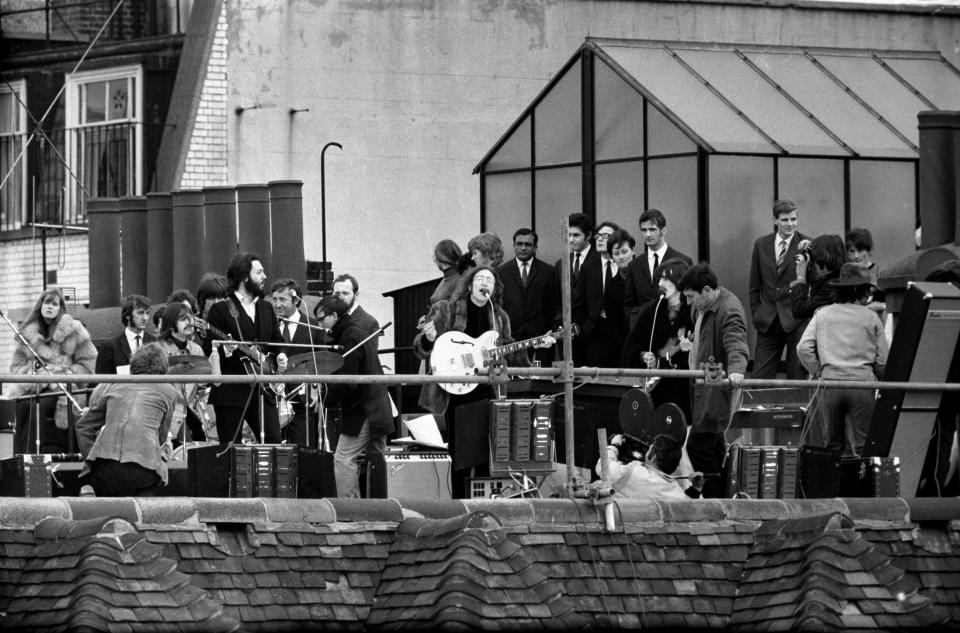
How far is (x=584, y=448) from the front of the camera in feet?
60.3

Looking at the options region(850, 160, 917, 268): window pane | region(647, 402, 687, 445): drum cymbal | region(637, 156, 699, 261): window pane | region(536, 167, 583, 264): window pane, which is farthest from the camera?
region(536, 167, 583, 264): window pane

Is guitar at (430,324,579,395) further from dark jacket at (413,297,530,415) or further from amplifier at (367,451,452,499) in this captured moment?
amplifier at (367,451,452,499)

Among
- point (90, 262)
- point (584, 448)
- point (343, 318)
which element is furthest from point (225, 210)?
point (584, 448)

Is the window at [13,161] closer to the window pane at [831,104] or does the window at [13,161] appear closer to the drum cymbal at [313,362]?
the window pane at [831,104]

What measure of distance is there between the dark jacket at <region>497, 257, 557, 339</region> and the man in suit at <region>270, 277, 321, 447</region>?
1.71 meters

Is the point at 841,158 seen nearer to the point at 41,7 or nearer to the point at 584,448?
the point at 584,448

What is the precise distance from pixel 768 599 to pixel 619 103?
11135 millimetres

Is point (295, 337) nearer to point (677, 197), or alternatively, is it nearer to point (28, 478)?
point (28, 478)

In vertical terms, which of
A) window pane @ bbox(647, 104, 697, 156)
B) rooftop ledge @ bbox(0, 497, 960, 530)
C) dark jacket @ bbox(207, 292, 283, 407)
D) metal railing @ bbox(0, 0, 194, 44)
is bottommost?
rooftop ledge @ bbox(0, 497, 960, 530)

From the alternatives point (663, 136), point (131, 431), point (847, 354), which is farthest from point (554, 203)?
point (131, 431)

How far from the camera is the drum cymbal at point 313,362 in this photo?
1919 cm

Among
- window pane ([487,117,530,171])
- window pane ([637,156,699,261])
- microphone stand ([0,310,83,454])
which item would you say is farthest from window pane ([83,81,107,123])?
microphone stand ([0,310,83,454])

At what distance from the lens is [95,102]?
37.3 metres

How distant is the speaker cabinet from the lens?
18.1 metres
